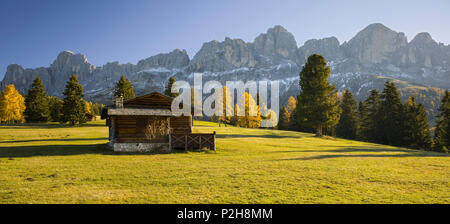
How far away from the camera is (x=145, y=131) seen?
19.3 meters

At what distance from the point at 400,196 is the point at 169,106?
18646mm

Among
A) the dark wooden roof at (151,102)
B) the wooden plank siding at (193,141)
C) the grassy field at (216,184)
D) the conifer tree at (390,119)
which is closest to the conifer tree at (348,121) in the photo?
the conifer tree at (390,119)

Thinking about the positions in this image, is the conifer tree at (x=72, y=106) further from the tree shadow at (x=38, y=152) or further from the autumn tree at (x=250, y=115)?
the autumn tree at (x=250, y=115)

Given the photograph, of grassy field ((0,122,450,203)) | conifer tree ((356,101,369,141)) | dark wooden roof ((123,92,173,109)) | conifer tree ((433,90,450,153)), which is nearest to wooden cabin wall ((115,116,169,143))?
dark wooden roof ((123,92,173,109))

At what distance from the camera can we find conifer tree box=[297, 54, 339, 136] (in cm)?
3316

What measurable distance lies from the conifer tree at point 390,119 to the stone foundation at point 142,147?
41.1 metres

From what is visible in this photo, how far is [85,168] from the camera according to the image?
35.1 ft

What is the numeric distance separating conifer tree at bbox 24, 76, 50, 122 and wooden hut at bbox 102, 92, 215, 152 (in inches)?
1784

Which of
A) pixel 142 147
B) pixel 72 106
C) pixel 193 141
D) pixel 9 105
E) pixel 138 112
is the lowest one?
pixel 142 147

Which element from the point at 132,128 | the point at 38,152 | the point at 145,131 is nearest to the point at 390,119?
the point at 145,131

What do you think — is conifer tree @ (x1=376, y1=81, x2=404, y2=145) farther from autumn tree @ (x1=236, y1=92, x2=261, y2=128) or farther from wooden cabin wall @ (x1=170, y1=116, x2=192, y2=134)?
wooden cabin wall @ (x1=170, y1=116, x2=192, y2=134)

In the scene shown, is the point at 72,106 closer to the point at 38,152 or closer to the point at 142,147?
the point at 38,152

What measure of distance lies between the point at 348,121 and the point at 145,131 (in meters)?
46.2
